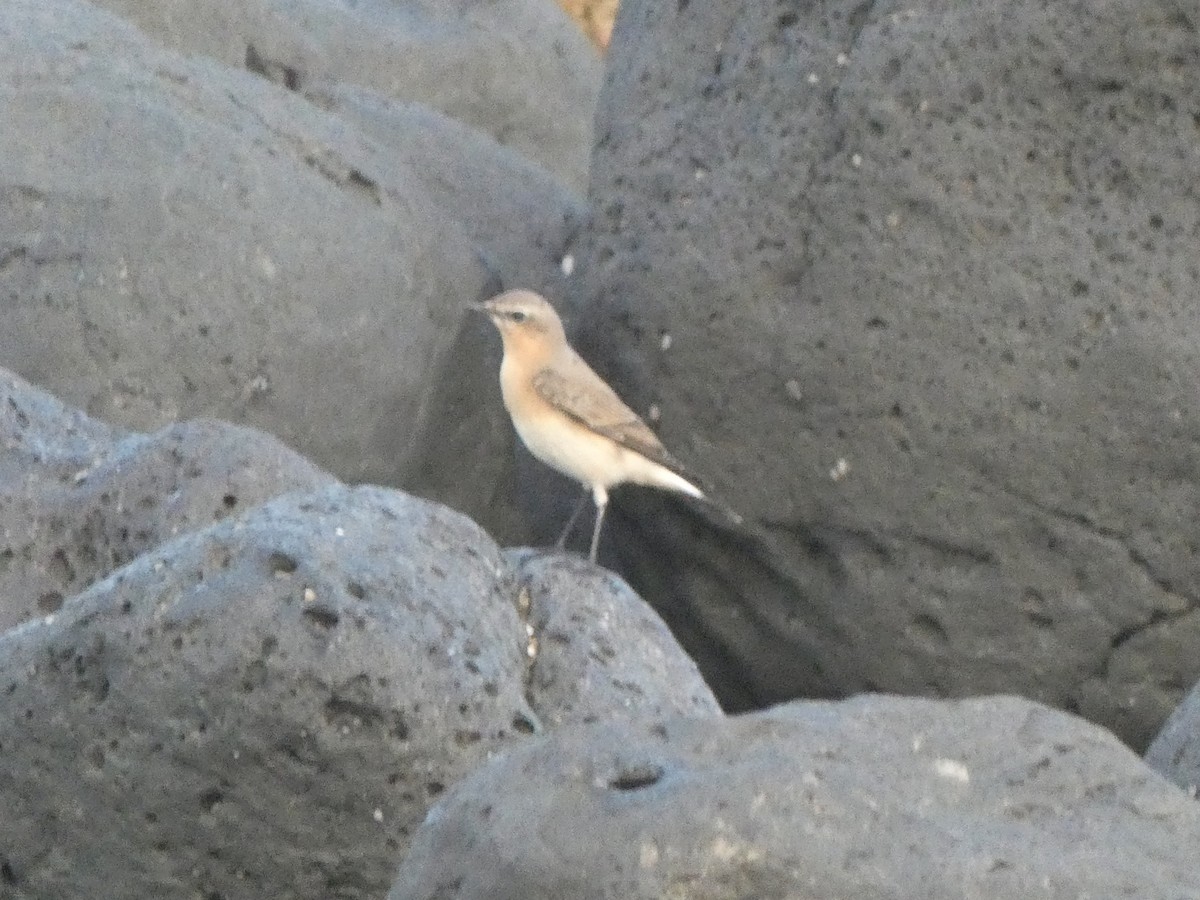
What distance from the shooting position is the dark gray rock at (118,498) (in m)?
6.32

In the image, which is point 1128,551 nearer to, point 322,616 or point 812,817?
point 322,616

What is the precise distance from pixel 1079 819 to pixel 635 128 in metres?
5.40

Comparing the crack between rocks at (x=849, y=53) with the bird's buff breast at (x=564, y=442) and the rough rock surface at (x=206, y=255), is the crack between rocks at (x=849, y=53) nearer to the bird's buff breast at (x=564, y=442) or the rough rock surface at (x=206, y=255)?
the bird's buff breast at (x=564, y=442)

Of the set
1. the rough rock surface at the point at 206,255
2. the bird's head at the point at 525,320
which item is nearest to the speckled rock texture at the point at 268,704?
the rough rock surface at the point at 206,255

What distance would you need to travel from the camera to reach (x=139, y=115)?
8.61m

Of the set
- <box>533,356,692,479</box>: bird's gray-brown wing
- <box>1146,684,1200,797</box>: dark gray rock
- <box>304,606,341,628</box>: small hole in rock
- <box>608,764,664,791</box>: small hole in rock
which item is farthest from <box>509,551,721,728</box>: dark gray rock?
<box>533,356,692,479</box>: bird's gray-brown wing

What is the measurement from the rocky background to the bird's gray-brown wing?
205 mm

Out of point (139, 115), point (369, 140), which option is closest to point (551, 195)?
point (369, 140)

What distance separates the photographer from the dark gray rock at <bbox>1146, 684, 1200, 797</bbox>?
19.3 feet

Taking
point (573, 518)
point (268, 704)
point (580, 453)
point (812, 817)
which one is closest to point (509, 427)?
point (573, 518)

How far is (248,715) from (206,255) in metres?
3.68

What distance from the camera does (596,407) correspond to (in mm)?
8477

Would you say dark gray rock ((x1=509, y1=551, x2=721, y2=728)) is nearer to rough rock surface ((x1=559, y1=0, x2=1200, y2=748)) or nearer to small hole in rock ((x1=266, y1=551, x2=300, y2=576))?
small hole in rock ((x1=266, y1=551, x2=300, y2=576))

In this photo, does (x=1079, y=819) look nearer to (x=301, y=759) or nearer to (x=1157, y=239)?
(x=301, y=759)
